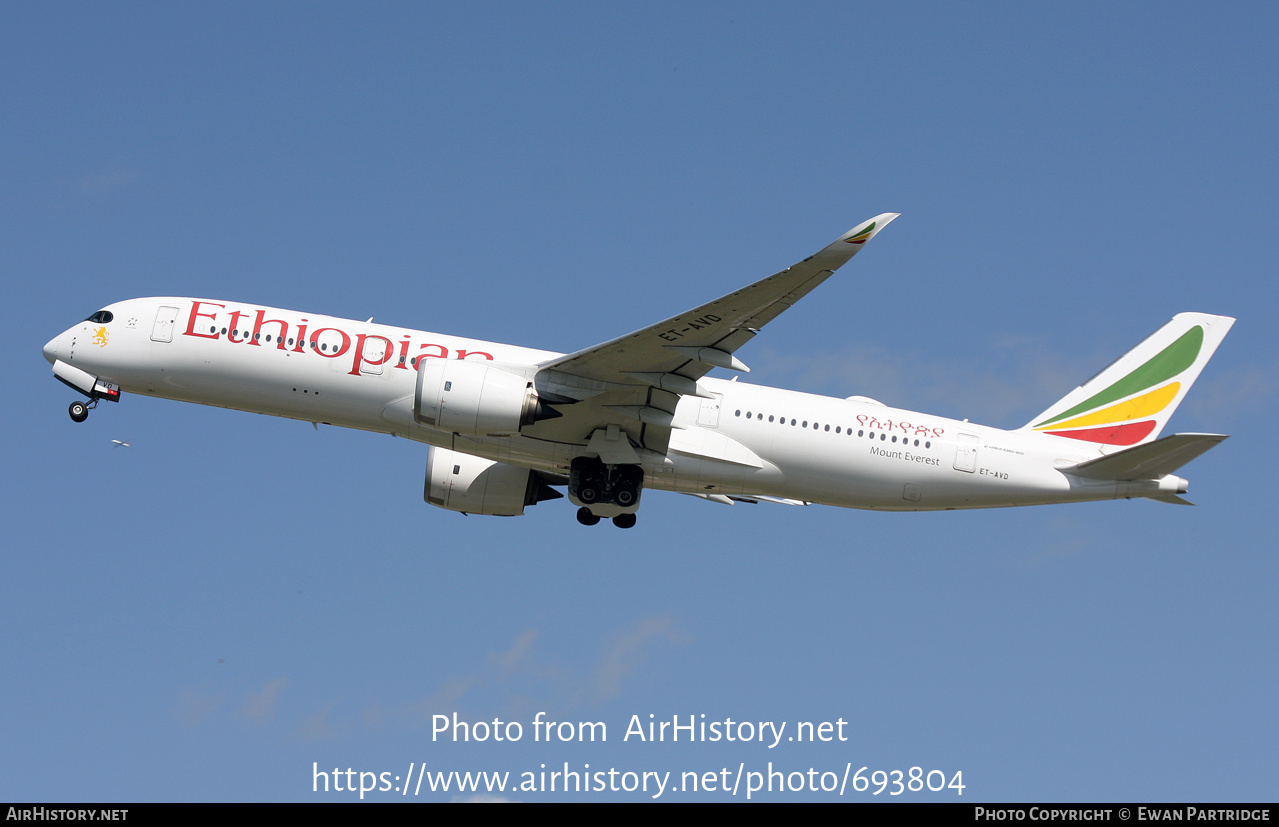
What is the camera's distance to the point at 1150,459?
96.7ft

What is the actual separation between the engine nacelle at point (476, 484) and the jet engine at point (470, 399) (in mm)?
5674

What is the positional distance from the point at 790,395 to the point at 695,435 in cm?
265

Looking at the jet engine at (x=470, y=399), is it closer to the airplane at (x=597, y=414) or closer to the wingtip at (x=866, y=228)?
the airplane at (x=597, y=414)

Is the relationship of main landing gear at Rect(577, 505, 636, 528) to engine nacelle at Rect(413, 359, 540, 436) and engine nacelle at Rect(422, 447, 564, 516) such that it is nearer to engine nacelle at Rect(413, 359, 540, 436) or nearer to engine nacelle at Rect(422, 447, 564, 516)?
engine nacelle at Rect(422, 447, 564, 516)

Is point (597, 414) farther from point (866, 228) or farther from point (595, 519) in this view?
point (866, 228)

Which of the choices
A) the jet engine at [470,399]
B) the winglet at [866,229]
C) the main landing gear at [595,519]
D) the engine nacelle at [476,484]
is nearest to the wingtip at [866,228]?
the winglet at [866,229]

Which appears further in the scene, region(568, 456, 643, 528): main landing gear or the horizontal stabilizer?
region(568, 456, 643, 528): main landing gear

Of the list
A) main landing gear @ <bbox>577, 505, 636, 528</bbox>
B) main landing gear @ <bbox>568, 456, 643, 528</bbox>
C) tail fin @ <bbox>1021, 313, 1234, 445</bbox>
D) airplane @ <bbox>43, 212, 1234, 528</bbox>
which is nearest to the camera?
airplane @ <bbox>43, 212, 1234, 528</bbox>

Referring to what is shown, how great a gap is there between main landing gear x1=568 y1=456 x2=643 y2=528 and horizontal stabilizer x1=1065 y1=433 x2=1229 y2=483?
34.7 feet

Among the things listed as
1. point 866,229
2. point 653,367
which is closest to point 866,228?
point 866,229

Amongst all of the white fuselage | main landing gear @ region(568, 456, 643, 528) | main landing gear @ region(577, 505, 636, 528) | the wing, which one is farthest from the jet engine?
main landing gear @ region(577, 505, 636, 528)

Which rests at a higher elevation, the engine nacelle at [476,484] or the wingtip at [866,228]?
the wingtip at [866,228]

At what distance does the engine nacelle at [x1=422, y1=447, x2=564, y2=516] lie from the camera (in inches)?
1340

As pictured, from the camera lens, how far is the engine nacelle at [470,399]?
28031 millimetres
